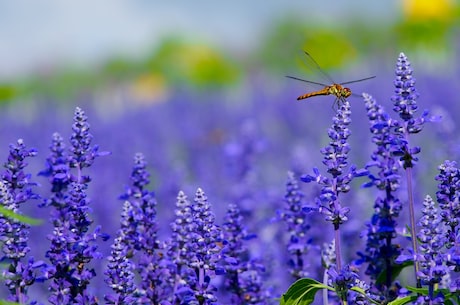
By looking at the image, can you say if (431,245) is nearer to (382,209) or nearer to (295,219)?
(382,209)

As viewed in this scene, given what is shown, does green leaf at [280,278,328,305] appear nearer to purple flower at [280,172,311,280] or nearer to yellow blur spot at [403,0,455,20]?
purple flower at [280,172,311,280]

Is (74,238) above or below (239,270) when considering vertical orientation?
below

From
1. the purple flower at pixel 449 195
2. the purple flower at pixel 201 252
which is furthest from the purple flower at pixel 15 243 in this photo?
the purple flower at pixel 449 195

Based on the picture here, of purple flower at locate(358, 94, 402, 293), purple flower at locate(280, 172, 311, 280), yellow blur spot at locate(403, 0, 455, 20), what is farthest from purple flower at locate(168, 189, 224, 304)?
yellow blur spot at locate(403, 0, 455, 20)

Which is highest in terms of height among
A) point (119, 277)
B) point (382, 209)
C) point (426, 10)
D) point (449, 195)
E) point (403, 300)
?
point (426, 10)

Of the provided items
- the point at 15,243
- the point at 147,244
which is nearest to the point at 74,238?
the point at 15,243

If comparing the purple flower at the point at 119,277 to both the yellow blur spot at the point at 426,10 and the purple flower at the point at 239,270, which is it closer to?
the purple flower at the point at 239,270

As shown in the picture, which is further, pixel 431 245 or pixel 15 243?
pixel 15 243

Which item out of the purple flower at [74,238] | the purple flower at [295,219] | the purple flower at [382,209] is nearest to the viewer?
the purple flower at [74,238]

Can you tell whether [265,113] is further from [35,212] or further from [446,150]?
[446,150]
